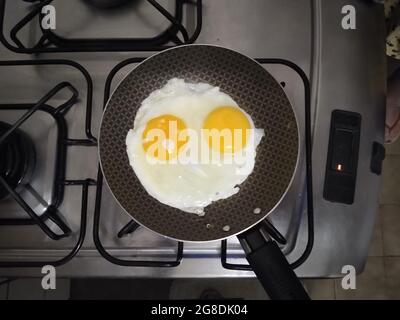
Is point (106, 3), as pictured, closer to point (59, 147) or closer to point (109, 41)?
point (109, 41)

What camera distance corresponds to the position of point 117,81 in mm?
697

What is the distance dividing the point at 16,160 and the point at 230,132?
0.34 meters

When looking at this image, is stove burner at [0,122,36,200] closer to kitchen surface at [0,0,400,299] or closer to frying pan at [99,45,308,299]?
kitchen surface at [0,0,400,299]

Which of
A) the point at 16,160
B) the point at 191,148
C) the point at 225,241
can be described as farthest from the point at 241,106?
the point at 16,160

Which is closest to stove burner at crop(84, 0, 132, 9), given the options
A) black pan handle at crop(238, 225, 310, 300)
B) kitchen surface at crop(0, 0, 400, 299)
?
kitchen surface at crop(0, 0, 400, 299)

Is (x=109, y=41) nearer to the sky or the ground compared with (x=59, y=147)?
nearer to the sky

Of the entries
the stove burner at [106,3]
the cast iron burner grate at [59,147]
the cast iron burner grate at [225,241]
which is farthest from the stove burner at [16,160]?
the stove burner at [106,3]

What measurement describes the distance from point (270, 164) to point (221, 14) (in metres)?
0.29

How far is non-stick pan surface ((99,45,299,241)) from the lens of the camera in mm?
625

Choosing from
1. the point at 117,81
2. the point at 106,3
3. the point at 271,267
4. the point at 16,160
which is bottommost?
the point at 271,267

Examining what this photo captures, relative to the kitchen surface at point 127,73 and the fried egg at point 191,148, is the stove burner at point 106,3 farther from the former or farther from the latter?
the fried egg at point 191,148

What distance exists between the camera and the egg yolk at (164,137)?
24.6 inches

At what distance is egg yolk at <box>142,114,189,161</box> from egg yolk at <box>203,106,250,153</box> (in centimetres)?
5
